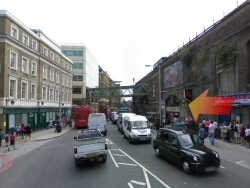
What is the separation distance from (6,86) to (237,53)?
2317 centimetres

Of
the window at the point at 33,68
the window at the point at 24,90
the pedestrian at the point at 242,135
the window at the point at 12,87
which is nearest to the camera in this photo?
the pedestrian at the point at 242,135

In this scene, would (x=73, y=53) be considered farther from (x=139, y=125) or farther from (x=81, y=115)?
(x=139, y=125)

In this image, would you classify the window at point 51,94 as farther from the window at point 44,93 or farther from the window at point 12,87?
the window at point 12,87

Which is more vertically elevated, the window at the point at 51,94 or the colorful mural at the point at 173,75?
the colorful mural at the point at 173,75

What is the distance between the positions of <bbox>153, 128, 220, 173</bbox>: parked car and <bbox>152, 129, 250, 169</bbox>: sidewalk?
2.35m

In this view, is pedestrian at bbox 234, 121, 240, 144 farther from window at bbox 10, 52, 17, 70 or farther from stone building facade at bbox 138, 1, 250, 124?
window at bbox 10, 52, 17, 70

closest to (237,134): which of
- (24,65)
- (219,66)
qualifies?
(219,66)

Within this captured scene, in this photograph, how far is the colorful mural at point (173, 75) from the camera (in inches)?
1173

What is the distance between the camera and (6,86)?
80.4ft

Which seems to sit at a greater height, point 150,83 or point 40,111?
point 150,83

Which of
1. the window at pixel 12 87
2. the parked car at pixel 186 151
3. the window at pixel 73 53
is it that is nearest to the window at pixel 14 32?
the window at pixel 12 87

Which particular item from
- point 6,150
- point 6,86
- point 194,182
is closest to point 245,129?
point 194,182

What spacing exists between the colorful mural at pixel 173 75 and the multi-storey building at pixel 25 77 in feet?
53.6

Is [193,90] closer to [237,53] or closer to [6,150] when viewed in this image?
[237,53]
